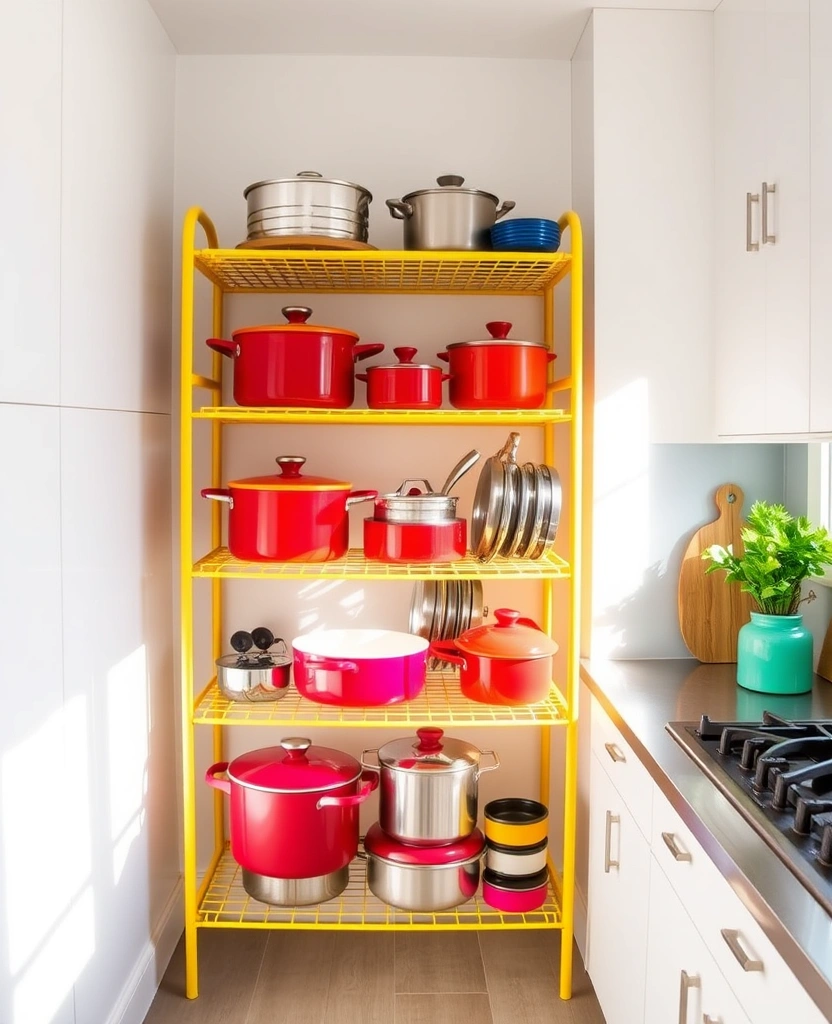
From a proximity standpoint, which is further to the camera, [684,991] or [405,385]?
[405,385]

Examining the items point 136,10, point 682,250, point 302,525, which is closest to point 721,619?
point 682,250

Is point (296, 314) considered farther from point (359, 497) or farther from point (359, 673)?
point (359, 673)

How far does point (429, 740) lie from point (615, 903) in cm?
57

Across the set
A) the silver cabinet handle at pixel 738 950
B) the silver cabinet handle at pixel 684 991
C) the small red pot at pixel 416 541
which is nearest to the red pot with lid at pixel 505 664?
the small red pot at pixel 416 541

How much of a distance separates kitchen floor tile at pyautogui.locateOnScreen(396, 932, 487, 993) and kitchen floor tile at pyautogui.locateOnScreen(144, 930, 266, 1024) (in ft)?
1.23

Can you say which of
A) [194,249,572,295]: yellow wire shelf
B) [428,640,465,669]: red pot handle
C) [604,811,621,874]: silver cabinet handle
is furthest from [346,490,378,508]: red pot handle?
[604,811,621,874]: silver cabinet handle

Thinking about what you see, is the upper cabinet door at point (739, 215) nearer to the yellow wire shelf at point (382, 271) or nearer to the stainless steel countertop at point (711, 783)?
the yellow wire shelf at point (382, 271)

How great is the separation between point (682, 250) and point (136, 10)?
4.61ft

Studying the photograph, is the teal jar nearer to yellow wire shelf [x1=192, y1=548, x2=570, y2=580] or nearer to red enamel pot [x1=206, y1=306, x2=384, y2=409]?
yellow wire shelf [x1=192, y1=548, x2=570, y2=580]

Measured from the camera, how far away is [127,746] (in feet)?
6.66

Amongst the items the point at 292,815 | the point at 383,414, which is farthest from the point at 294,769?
the point at 383,414

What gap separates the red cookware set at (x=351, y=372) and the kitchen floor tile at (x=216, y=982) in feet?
4.66

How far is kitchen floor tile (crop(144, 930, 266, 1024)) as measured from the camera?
2100 millimetres

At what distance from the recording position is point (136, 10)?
2064 mm
